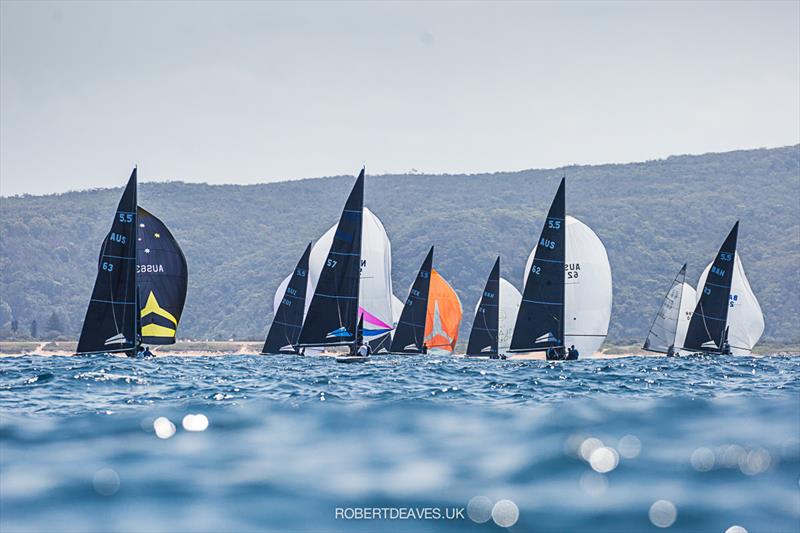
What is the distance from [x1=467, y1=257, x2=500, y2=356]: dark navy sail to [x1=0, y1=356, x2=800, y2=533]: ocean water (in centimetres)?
4833

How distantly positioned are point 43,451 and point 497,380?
12791 mm

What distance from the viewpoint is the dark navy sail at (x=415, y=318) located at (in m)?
60.4

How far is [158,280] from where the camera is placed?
4594 cm

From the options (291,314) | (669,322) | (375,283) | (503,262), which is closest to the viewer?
(375,283)

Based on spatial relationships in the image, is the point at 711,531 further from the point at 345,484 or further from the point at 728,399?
the point at 728,399

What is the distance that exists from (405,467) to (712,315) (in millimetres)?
48941

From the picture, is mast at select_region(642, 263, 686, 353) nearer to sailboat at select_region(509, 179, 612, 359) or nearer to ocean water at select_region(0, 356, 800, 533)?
sailboat at select_region(509, 179, 612, 359)

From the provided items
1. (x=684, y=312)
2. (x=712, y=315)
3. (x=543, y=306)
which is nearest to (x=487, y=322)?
(x=712, y=315)

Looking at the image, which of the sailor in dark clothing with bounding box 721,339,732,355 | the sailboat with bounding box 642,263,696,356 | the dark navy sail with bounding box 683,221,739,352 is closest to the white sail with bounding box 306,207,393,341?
the dark navy sail with bounding box 683,221,739,352

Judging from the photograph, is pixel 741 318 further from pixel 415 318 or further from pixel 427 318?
pixel 427 318

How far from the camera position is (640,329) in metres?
150

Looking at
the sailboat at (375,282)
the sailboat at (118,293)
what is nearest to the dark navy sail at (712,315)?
the sailboat at (375,282)

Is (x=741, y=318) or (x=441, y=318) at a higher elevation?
(x=741, y=318)

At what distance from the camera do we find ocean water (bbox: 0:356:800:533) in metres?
7.64
